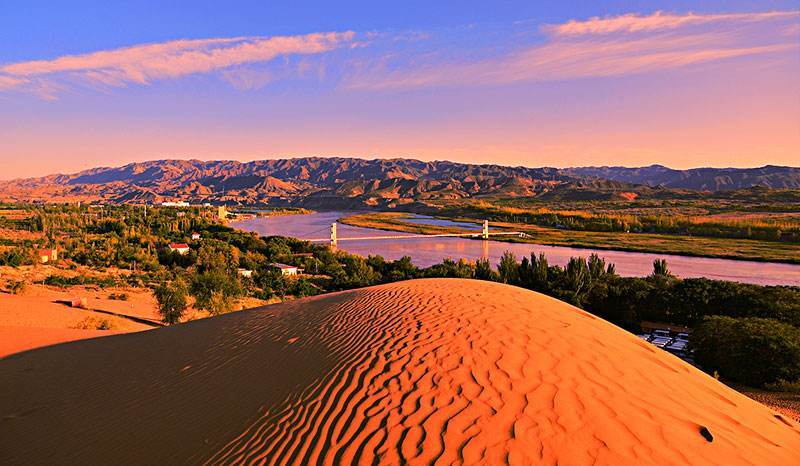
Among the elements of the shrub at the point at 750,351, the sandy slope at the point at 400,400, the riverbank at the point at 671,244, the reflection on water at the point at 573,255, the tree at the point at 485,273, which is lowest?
the reflection on water at the point at 573,255

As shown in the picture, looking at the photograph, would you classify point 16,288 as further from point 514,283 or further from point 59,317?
point 514,283

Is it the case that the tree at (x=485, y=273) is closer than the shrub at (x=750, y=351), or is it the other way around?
the shrub at (x=750, y=351)

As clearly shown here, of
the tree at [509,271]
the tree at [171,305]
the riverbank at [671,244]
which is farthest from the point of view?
the riverbank at [671,244]

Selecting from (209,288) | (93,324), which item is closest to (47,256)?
(209,288)

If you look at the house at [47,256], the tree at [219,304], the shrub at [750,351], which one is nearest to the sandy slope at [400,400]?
the shrub at [750,351]

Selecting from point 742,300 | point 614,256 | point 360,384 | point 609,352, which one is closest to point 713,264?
point 614,256

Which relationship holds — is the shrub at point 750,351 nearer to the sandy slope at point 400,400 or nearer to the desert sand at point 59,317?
the sandy slope at point 400,400
